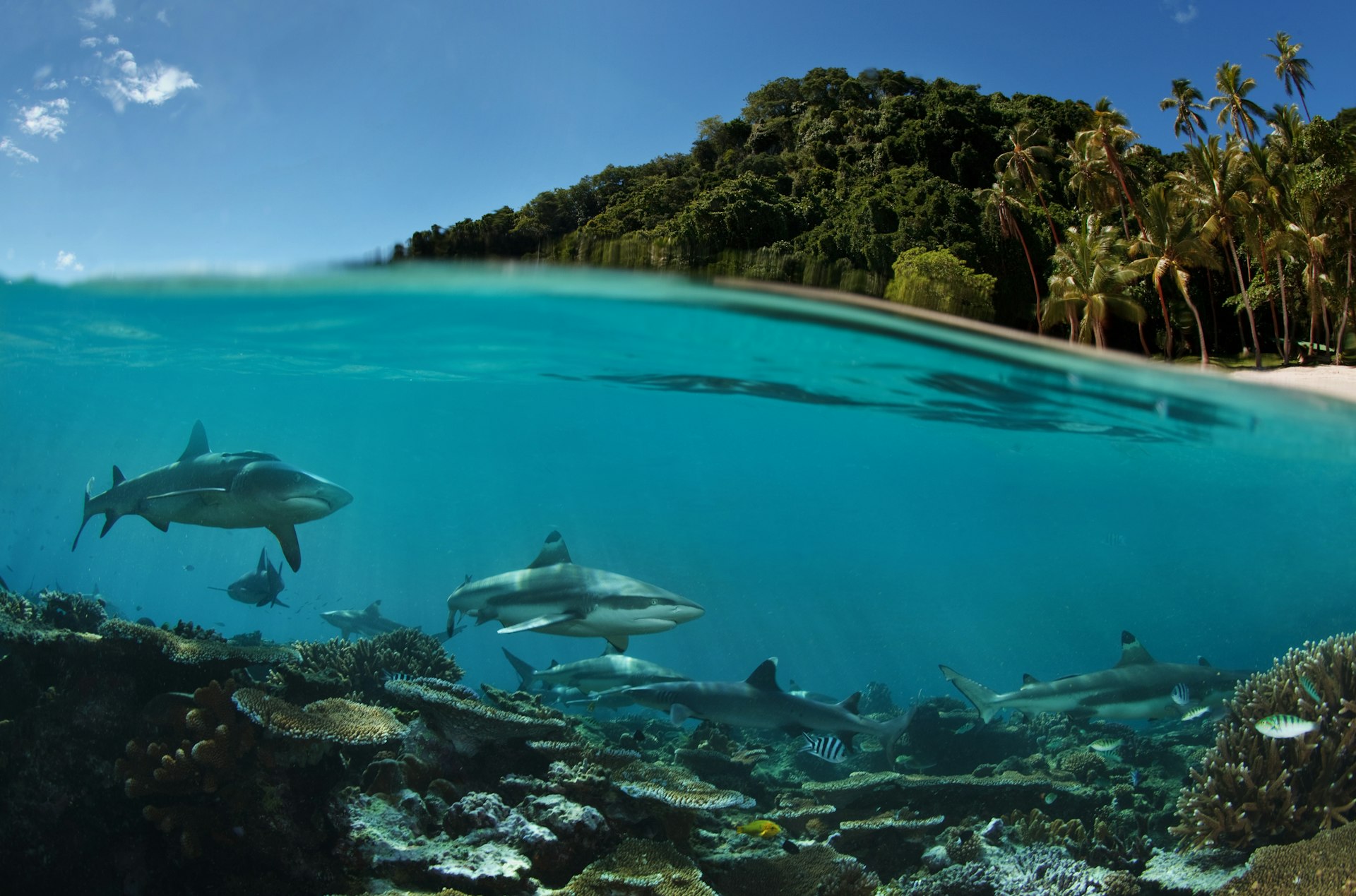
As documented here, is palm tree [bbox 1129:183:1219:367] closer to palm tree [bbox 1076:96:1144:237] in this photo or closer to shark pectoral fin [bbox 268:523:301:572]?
palm tree [bbox 1076:96:1144:237]

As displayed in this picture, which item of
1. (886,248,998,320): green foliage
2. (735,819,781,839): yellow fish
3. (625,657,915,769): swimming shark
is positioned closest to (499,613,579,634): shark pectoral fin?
(625,657,915,769): swimming shark

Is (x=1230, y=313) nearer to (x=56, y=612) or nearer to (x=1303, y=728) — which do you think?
(x=1303, y=728)

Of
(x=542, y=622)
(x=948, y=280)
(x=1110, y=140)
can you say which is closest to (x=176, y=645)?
(x=542, y=622)

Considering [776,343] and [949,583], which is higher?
[776,343]

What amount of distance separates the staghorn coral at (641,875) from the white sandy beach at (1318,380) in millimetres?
13692

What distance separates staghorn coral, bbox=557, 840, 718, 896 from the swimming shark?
241 centimetres

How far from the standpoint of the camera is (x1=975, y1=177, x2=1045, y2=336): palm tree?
1453 inches

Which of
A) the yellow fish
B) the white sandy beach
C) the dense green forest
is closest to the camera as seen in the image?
the yellow fish

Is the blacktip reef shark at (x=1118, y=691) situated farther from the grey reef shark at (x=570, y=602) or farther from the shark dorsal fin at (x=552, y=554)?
the shark dorsal fin at (x=552, y=554)

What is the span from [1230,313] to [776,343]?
34.6 metres

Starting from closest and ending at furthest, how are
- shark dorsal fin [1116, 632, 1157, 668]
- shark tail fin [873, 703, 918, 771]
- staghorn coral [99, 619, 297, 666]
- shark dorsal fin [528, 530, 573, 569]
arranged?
staghorn coral [99, 619, 297, 666] → shark dorsal fin [528, 530, 573, 569] → shark tail fin [873, 703, 918, 771] → shark dorsal fin [1116, 632, 1157, 668]

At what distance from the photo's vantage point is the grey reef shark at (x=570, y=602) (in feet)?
26.4

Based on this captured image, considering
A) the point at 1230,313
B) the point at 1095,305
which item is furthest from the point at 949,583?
the point at 1095,305

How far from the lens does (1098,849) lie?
7.60 meters
